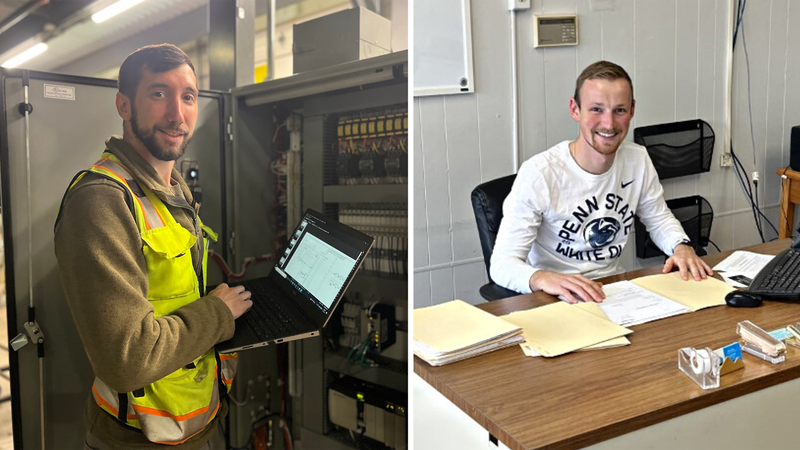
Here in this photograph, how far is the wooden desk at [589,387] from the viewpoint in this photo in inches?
27.2

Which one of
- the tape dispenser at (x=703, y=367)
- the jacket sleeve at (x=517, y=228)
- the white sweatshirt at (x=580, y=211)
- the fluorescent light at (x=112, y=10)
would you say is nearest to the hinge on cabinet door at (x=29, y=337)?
the fluorescent light at (x=112, y=10)

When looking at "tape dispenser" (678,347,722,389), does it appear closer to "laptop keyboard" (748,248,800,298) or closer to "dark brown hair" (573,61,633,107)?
"laptop keyboard" (748,248,800,298)

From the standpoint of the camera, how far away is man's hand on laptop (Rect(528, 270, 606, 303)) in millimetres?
1147

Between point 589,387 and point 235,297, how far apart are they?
528 mm

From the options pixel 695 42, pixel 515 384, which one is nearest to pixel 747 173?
pixel 695 42

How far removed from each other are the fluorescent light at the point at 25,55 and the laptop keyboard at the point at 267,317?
0.83 feet

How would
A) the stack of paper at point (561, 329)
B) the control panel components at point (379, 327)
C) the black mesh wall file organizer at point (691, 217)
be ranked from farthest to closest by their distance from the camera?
the black mesh wall file organizer at point (691, 217)
the stack of paper at point (561, 329)
the control panel components at point (379, 327)

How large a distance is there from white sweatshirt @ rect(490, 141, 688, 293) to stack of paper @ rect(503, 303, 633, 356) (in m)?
0.45

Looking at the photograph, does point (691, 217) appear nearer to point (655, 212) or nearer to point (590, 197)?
point (655, 212)

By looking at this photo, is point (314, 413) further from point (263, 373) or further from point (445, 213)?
point (445, 213)

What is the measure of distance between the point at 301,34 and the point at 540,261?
1304mm

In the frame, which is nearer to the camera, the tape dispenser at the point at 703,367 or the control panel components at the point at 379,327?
A: the control panel components at the point at 379,327

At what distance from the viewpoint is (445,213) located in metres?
1.92

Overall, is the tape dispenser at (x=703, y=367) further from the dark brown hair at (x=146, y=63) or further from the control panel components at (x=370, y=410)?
the dark brown hair at (x=146, y=63)
